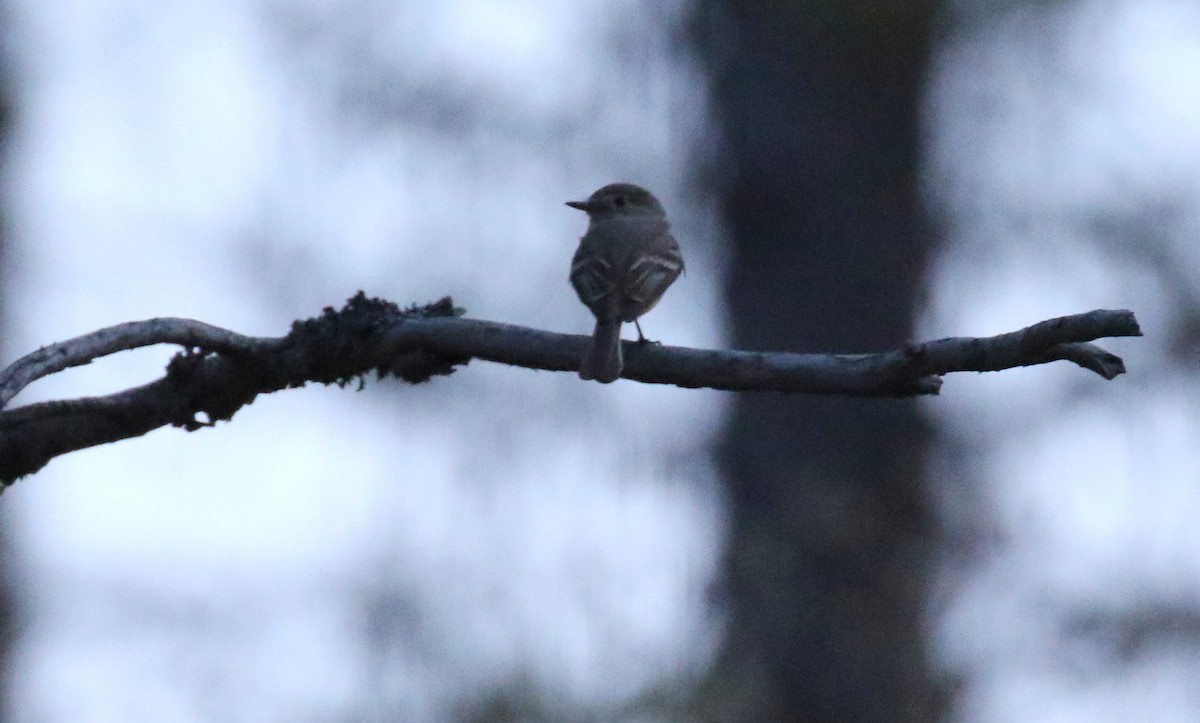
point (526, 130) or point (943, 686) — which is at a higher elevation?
point (526, 130)

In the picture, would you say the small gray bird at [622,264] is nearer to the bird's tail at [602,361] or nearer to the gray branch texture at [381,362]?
the bird's tail at [602,361]

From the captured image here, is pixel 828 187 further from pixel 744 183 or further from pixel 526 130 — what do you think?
pixel 526 130

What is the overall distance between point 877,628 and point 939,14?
111 inches

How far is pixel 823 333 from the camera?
6852 mm

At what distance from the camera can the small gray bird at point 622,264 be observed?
16.9 feet

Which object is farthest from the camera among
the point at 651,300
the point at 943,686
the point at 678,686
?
the point at 943,686

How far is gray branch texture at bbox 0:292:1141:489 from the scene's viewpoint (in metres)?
2.95

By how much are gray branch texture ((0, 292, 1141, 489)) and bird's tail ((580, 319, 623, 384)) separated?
0.26ft

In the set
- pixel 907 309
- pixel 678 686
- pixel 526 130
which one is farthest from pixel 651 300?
pixel 526 130

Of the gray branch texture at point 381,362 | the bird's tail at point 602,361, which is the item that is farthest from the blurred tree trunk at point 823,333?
the gray branch texture at point 381,362

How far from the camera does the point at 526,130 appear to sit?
7617mm

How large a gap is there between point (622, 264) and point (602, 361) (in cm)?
186

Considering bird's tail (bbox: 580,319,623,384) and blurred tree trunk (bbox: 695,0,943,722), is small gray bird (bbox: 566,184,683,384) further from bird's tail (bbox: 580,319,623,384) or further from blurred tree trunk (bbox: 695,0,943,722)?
blurred tree trunk (bbox: 695,0,943,722)

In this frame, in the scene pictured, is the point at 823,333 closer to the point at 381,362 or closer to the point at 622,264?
the point at 622,264
